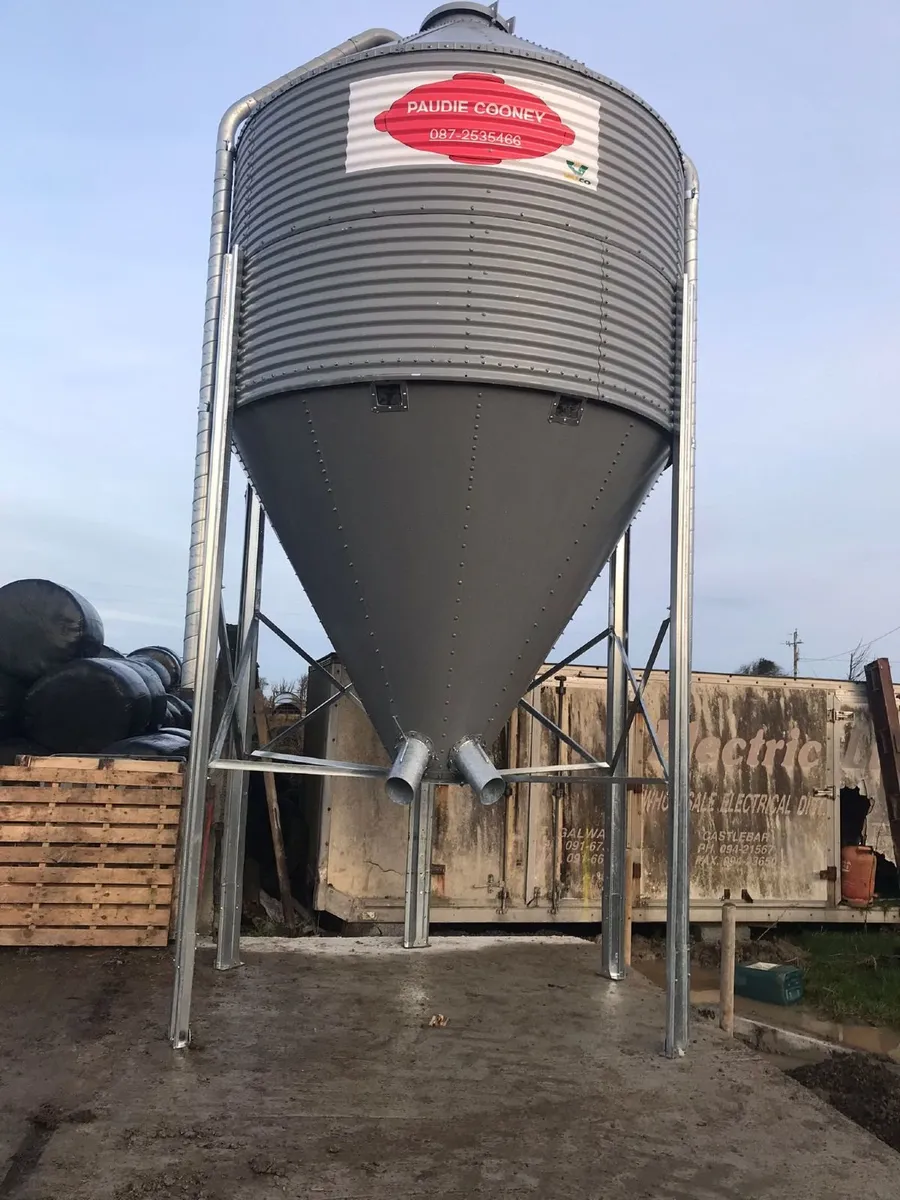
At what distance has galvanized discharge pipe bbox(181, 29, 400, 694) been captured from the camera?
572 centimetres

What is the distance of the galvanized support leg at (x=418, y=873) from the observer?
7.51 meters

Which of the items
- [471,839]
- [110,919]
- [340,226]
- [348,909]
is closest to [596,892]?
[471,839]

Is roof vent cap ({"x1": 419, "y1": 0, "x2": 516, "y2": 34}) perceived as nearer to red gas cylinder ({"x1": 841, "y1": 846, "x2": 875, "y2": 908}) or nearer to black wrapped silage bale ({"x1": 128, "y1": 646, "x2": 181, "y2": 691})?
black wrapped silage bale ({"x1": 128, "y1": 646, "x2": 181, "y2": 691})

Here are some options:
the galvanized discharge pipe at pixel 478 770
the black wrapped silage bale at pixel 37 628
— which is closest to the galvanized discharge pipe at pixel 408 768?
the galvanized discharge pipe at pixel 478 770

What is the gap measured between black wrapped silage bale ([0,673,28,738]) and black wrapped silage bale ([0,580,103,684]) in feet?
0.24

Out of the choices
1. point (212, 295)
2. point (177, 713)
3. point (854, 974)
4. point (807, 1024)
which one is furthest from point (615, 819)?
point (177, 713)

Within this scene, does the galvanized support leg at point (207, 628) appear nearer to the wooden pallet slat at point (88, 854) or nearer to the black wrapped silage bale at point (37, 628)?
the wooden pallet slat at point (88, 854)

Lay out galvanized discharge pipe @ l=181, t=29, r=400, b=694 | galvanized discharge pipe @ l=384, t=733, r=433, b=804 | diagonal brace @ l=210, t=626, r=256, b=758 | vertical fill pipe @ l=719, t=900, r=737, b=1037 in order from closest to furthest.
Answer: galvanized discharge pipe @ l=384, t=733, r=433, b=804
diagonal brace @ l=210, t=626, r=256, b=758
galvanized discharge pipe @ l=181, t=29, r=400, b=694
vertical fill pipe @ l=719, t=900, r=737, b=1037

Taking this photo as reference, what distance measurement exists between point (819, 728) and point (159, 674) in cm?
765

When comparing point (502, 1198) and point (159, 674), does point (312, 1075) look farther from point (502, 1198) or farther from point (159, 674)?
point (159, 674)

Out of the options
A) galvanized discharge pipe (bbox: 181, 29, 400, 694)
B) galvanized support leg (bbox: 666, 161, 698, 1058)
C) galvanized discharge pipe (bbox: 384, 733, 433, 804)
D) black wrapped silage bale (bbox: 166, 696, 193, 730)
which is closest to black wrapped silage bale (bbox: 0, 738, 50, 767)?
black wrapped silage bale (bbox: 166, 696, 193, 730)

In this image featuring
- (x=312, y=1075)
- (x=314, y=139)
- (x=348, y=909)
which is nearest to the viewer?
(x=312, y=1075)

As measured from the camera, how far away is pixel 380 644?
17.0ft

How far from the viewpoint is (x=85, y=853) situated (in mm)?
7156
